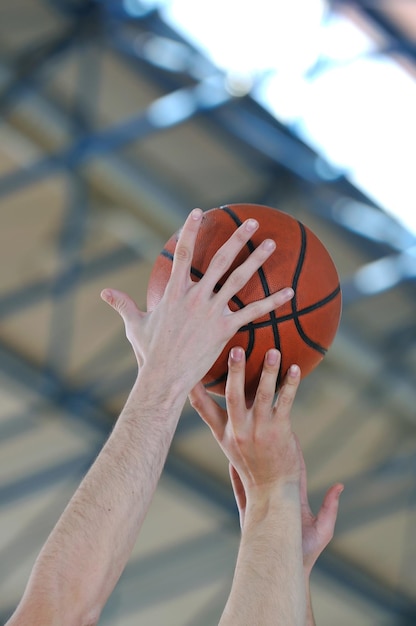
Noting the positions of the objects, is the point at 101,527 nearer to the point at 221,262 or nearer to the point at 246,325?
the point at 221,262

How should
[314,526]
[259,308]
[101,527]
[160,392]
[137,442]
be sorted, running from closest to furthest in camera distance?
[101,527], [137,442], [160,392], [259,308], [314,526]

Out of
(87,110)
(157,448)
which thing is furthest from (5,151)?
(157,448)

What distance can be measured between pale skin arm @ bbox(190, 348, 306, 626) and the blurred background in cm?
583

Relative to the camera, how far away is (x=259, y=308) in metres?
3.03

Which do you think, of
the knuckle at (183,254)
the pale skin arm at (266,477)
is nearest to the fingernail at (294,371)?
the pale skin arm at (266,477)

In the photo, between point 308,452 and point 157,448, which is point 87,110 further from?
point 157,448

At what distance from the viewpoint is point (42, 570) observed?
245 centimetres

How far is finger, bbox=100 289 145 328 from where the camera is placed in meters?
3.02

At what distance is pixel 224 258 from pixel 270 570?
34.8 inches

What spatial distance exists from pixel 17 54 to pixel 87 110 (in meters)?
Answer: 0.75

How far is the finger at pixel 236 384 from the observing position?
3082 millimetres

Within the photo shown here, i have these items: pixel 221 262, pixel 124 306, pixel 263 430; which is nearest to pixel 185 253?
pixel 221 262

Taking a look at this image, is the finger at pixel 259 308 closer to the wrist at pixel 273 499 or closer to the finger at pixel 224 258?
the finger at pixel 224 258

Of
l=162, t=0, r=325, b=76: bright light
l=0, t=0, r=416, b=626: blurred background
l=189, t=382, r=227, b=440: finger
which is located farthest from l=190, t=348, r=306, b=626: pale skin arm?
l=162, t=0, r=325, b=76: bright light
